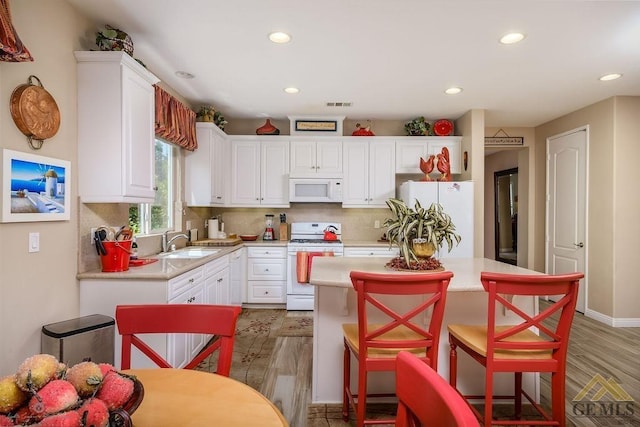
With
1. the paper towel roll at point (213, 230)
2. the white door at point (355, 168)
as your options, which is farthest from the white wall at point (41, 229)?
the white door at point (355, 168)

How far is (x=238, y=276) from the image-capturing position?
4.51 meters

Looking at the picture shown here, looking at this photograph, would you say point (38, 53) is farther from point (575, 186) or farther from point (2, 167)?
point (575, 186)

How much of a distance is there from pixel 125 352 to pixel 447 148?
4544mm

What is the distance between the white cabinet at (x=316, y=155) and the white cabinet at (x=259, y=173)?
129mm

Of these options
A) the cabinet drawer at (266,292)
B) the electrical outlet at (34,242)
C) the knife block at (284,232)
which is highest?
the electrical outlet at (34,242)

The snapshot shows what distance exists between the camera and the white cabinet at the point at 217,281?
3244 mm

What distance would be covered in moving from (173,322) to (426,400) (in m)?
1.03

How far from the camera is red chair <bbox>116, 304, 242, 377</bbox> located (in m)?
1.37

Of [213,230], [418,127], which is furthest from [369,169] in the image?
[213,230]

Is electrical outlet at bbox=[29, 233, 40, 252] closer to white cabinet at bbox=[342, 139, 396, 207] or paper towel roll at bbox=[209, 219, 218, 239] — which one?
paper towel roll at bbox=[209, 219, 218, 239]

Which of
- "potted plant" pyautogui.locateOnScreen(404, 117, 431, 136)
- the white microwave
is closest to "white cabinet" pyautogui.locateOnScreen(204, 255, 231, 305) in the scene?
the white microwave

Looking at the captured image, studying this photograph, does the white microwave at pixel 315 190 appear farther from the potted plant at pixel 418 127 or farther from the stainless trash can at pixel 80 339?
the stainless trash can at pixel 80 339

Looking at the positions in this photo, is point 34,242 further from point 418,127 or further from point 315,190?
point 418,127

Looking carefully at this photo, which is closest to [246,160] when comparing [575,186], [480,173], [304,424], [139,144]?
[139,144]
